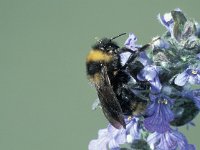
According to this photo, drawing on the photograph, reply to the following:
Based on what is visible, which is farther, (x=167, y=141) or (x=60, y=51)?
(x=60, y=51)

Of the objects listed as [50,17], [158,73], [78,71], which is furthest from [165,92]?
[50,17]

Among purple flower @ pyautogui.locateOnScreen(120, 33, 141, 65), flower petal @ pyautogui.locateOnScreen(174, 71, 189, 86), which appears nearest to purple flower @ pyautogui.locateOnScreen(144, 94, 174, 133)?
flower petal @ pyautogui.locateOnScreen(174, 71, 189, 86)

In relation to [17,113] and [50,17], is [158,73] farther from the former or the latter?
[50,17]

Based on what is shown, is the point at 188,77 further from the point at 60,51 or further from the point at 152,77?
the point at 60,51

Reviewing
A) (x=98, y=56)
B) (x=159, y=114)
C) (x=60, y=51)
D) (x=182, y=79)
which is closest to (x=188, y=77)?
(x=182, y=79)

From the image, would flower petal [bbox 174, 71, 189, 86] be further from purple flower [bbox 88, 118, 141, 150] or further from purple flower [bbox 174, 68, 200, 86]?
purple flower [bbox 88, 118, 141, 150]

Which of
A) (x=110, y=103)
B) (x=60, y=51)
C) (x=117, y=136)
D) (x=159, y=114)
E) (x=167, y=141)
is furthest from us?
(x=60, y=51)

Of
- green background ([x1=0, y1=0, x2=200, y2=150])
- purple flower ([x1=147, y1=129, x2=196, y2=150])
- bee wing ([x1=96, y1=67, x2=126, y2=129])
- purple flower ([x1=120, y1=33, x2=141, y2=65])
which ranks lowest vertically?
purple flower ([x1=147, y1=129, x2=196, y2=150])

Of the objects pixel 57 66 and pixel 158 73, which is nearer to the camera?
pixel 158 73
